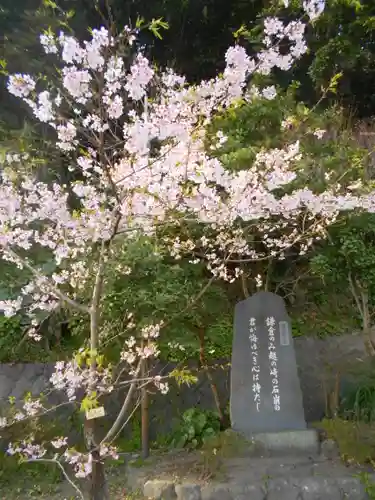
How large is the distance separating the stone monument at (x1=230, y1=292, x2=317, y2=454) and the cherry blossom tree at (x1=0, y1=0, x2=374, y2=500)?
79 cm

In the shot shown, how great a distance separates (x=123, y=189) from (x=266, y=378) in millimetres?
2801

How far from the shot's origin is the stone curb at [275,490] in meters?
3.99

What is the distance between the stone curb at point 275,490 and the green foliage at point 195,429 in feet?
3.65

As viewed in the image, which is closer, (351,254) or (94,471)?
(94,471)

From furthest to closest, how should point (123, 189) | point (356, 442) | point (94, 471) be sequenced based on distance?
1. point (356, 442)
2. point (123, 189)
3. point (94, 471)

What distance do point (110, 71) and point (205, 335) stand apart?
3800 millimetres

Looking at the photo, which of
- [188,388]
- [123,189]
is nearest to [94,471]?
[123,189]

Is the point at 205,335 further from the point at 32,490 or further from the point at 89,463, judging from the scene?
the point at 89,463

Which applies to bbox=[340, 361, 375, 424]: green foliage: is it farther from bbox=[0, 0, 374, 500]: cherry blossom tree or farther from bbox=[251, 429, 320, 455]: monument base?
bbox=[0, 0, 374, 500]: cherry blossom tree

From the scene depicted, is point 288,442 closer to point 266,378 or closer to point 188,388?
point 266,378

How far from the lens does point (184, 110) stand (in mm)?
3758

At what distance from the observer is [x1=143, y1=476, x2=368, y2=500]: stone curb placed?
3.99 m

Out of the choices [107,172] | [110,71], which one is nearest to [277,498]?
[107,172]

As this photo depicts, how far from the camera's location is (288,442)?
15.6 ft
